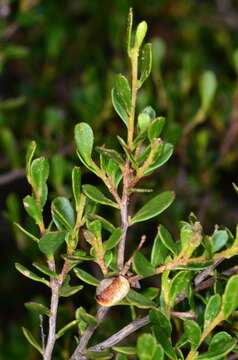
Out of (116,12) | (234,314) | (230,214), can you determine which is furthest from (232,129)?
(234,314)

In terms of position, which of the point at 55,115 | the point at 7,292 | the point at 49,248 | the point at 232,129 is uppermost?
the point at 49,248

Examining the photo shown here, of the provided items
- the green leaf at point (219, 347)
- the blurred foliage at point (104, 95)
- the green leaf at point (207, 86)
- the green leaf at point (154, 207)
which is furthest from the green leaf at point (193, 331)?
the green leaf at point (207, 86)

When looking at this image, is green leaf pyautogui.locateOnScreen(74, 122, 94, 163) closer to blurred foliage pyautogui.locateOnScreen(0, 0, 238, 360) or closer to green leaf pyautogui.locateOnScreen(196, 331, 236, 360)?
green leaf pyautogui.locateOnScreen(196, 331, 236, 360)

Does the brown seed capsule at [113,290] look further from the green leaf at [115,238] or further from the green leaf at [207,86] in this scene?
the green leaf at [207,86]

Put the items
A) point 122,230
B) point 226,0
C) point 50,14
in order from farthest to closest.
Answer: point 226,0
point 50,14
point 122,230

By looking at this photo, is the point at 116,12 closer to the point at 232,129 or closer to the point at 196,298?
the point at 232,129

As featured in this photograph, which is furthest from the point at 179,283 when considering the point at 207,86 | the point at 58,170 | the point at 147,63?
the point at 207,86
